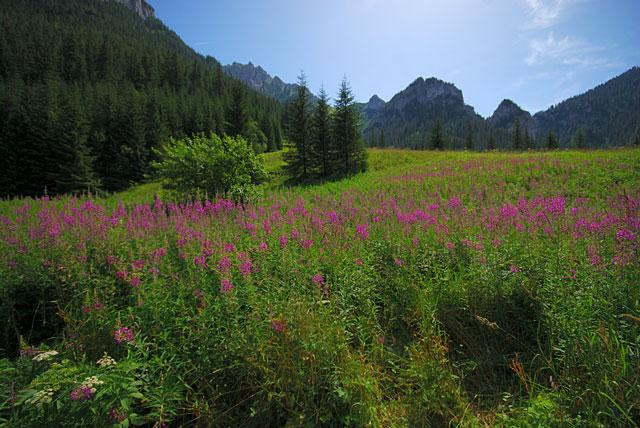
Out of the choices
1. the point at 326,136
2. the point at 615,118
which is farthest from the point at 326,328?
the point at 615,118

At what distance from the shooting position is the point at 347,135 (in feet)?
72.8

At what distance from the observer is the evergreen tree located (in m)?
22.2

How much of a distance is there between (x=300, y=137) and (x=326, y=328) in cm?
2129

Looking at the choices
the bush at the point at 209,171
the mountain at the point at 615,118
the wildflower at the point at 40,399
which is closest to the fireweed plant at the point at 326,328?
the wildflower at the point at 40,399

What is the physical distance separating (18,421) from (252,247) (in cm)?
276

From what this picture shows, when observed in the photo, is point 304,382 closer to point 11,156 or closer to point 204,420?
point 204,420

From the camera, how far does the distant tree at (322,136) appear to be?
22.0m

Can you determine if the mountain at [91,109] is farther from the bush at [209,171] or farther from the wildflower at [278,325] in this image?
the wildflower at [278,325]

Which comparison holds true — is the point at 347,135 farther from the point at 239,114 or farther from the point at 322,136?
the point at 239,114

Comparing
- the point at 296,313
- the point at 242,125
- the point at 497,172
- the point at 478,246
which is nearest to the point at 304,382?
the point at 296,313

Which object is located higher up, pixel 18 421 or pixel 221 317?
pixel 221 317

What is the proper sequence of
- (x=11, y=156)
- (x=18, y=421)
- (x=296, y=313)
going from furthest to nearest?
(x=11, y=156)
(x=296, y=313)
(x=18, y=421)

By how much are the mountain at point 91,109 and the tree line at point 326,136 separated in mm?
5430

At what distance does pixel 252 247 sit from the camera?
4.27m
